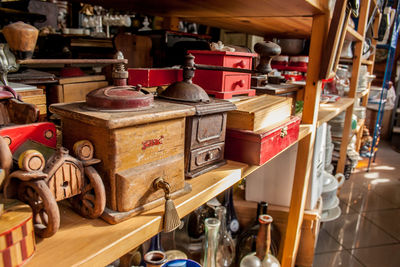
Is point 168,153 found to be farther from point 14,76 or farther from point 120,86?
point 14,76

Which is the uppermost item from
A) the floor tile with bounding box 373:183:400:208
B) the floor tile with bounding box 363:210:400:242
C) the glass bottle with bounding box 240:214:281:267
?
the glass bottle with bounding box 240:214:281:267

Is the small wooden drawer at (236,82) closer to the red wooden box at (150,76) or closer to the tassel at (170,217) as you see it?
the red wooden box at (150,76)

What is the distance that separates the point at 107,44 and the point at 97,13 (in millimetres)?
2282

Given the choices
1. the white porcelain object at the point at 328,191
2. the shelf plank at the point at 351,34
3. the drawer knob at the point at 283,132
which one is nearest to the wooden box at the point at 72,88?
the drawer knob at the point at 283,132

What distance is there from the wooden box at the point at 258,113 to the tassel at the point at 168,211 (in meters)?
0.35

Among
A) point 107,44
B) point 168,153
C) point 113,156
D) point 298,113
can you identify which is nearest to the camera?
point 113,156

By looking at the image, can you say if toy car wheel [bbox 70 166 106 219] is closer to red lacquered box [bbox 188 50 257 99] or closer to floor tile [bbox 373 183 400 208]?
red lacquered box [bbox 188 50 257 99]

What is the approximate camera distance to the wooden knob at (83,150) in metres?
0.50

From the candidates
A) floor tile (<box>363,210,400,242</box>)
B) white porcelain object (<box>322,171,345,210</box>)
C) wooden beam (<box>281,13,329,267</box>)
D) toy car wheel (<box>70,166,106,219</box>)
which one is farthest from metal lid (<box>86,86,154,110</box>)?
floor tile (<box>363,210,400,242</box>)

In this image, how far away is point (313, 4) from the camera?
1017 mm

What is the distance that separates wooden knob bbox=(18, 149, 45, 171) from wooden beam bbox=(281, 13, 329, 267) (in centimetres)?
112

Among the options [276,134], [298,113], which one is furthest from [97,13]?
[276,134]

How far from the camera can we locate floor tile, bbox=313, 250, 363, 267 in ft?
7.31

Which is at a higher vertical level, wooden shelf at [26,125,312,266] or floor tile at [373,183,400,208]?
wooden shelf at [26,125,312,266]
